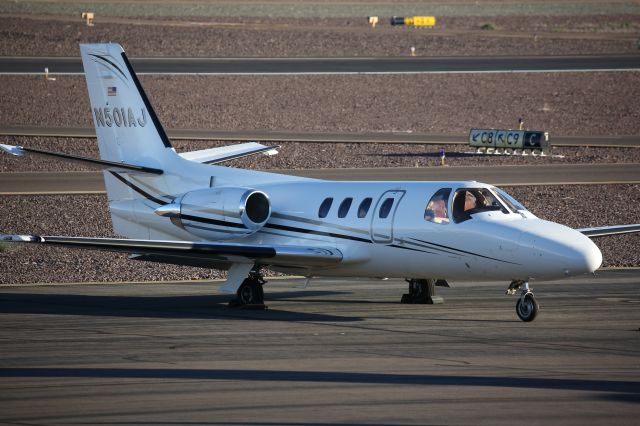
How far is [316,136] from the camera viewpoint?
147 ft

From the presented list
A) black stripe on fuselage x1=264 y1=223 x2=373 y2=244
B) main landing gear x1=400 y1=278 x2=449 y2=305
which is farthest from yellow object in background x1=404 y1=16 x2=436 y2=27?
main landing gear x1=400 y1=278 x2=449 y2=305

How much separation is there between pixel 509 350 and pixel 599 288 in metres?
7.33

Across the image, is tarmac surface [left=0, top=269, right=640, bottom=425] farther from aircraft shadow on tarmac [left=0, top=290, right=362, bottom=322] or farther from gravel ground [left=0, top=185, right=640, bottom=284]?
gravel ground [left=0, top=185, right=640, bottom=284]

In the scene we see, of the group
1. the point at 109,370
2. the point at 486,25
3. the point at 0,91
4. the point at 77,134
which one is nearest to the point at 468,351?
the point at 109,370

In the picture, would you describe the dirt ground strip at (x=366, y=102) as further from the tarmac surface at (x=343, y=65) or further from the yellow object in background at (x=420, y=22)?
the yellow object in background at (x=420, y=22)

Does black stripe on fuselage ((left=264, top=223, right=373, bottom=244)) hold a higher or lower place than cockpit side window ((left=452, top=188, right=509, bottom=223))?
Result: lower

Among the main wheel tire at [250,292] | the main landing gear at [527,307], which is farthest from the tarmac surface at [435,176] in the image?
the main landing gear at [527,307]

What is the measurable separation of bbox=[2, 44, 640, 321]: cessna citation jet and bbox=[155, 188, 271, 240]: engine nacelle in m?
0.02

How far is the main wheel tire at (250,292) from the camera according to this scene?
21.9 m

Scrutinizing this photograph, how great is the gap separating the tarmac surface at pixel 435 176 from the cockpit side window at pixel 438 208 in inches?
616

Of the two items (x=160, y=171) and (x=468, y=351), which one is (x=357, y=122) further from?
(x=468, y=351)

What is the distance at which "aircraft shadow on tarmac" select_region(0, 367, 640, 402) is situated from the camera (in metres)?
14.4

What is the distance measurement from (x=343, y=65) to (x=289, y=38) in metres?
13.9

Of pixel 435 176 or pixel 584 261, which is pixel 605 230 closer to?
pixel 584 261
